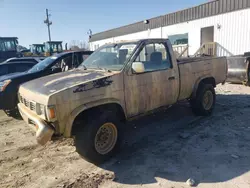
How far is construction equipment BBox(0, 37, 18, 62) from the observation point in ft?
67.2

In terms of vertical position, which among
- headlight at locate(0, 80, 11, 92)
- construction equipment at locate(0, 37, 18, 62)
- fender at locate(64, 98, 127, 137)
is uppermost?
construction equipment at locate(0, 37, 18, 62)

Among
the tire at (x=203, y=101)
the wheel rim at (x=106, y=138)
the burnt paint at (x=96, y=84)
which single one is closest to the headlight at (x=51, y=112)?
the burnt paint at (x=96, y=84)

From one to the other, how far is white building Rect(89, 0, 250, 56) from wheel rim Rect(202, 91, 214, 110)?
10072 mm

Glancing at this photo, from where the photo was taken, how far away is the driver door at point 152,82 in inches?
160

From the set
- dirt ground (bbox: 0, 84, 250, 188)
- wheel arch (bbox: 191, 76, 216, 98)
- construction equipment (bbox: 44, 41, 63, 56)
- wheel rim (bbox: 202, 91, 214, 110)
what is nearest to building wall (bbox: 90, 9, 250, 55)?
wheel arch (bbox: 191, 76, 216, 98)

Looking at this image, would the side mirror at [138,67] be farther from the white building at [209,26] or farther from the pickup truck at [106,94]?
the white building at [209,26]

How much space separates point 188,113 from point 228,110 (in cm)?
118

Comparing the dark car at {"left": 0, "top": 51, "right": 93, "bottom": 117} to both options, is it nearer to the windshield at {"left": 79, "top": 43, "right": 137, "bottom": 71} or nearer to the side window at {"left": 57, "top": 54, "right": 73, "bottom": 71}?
the side window at {"left": 57, "top": 54, "right": 73, "bottom": 71}

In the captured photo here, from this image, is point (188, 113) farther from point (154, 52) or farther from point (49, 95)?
point (49, 95)

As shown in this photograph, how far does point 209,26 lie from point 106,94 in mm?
15504

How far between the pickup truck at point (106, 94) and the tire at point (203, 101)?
39 cm

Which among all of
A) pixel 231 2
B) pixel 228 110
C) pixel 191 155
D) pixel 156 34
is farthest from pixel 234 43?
pixel 191 155

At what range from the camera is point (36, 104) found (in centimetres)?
344

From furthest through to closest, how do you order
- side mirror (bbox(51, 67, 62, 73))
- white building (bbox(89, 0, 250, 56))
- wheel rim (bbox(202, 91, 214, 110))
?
white building (bbox(89, 0, 250, 56)) → side mirror (bbox(51, 67, 62, 73)) → wheel rim (bbox(202, 91, 214, 110))
